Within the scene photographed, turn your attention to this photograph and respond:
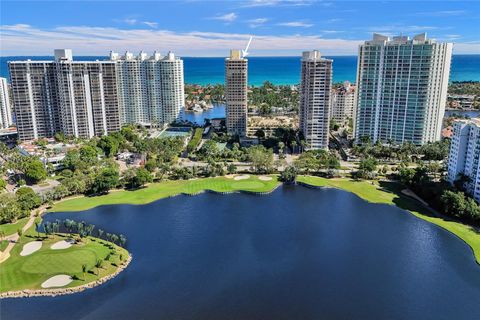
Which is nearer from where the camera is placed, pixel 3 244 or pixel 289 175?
pixel 3 244

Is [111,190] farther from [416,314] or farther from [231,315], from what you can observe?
[416,314]

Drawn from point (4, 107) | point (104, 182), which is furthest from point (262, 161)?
point (4, 107)

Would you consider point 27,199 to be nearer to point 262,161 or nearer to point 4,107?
point 262,161

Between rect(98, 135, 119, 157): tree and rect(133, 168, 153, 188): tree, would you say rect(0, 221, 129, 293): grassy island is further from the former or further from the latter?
rect(98, 135, 119, 157): tree

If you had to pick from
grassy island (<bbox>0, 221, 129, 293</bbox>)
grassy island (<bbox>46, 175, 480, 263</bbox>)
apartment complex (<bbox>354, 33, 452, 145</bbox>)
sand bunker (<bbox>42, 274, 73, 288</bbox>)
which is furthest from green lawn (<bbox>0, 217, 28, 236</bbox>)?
apartment complex (<bbox>354, 33, 452, 145</bbox>)

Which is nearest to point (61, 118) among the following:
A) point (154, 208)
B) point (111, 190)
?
point (111, 190)
